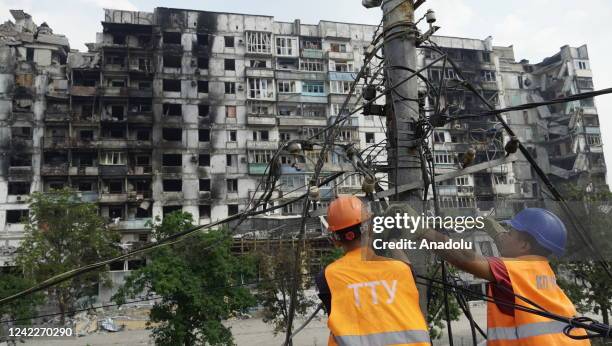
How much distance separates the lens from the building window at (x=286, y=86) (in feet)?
130

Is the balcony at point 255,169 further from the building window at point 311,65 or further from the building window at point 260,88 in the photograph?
the building window at point 311,65

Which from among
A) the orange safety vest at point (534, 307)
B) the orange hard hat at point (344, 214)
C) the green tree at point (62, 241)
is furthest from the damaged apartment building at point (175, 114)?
the orange hard hat at point (344, 214)

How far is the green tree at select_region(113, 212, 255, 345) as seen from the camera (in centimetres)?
1625

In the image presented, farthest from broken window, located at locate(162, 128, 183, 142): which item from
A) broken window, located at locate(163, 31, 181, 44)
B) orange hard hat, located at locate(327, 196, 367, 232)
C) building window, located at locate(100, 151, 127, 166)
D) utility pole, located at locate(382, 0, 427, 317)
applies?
orange hard hat, located at locate(327, 196, 367, 232)

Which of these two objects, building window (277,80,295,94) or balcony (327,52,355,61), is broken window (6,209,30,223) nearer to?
building window (277,80,295,94)

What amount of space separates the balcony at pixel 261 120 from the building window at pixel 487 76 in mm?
21917

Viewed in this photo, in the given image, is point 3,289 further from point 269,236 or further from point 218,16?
point 218,16

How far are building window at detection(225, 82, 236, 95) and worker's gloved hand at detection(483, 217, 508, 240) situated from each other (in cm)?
3683

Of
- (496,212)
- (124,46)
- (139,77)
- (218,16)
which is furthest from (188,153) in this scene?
(496,212)

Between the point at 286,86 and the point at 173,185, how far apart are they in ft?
42.7

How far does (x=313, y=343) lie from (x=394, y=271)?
24.0m

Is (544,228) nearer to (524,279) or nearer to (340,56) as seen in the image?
(524,279)

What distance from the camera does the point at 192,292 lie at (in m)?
16.3

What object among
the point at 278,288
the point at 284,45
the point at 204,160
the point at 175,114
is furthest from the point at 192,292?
the point at 284,45
